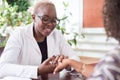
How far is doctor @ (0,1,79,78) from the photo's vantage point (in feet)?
6.10

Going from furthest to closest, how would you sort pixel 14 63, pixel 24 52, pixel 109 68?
pixel 24 52
pixel 14 63
pixel 109 68

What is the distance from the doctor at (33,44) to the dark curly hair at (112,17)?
1074 millimetres

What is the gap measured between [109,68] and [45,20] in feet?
4.59

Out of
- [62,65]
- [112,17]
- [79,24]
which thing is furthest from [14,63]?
[79,24]

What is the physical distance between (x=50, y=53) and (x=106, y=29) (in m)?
1.37

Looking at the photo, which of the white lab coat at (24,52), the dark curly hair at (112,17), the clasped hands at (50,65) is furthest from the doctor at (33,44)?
the dark curly hair at (112,17)

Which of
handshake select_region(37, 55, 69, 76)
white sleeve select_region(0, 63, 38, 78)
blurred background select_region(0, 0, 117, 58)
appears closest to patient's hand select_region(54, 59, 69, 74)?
handshake select_region(37, 55, 69, 76)

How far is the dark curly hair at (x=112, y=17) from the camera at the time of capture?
75 cm

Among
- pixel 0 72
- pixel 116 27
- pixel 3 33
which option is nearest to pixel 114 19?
pixel 116 27

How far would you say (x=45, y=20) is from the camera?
6.63ft

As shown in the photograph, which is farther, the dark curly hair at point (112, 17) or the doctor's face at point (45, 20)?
the doctor's face at point (45, 20)

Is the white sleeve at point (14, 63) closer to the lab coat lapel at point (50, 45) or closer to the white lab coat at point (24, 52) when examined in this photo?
the white lab coat at point (24, 52)

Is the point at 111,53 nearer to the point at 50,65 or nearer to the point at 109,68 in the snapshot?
the point at 109,68

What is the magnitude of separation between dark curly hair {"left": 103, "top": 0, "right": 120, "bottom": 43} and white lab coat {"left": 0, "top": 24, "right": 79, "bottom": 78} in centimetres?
98
